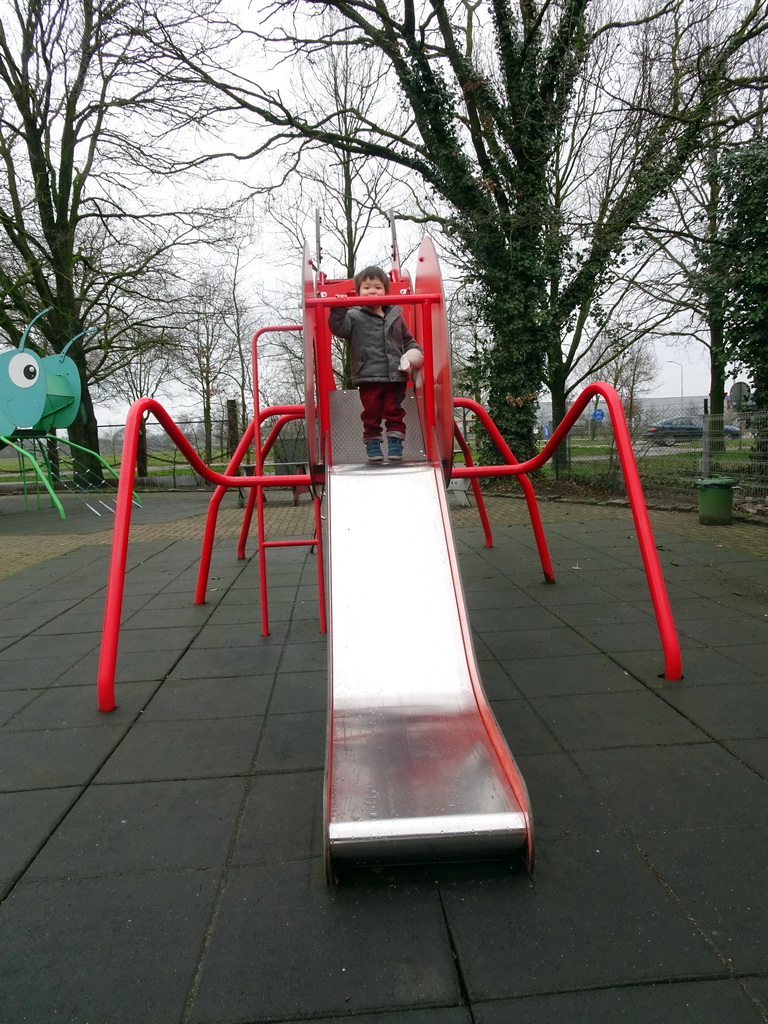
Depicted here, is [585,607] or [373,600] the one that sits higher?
[373,600]

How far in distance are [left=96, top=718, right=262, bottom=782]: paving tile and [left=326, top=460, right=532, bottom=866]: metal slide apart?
1.51 ft

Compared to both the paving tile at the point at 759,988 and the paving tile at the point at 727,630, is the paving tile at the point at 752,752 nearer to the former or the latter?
the paving tile at the point at 759,988

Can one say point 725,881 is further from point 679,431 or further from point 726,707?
point 679,431

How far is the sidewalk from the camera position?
1390 millimetres

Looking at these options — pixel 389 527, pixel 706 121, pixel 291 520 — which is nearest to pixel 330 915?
pixel 389 527

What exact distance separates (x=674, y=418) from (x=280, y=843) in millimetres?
11236

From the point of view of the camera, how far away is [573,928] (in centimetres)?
154

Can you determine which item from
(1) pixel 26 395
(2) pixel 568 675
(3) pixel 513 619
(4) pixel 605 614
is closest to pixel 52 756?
(2) pixel 568 675

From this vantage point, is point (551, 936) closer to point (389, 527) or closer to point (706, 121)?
point (389, 527)

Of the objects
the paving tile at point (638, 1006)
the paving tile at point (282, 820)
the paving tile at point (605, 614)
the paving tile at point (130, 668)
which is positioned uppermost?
the paving tile at point (605, 614)

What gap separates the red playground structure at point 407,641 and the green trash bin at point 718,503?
15.6 ft

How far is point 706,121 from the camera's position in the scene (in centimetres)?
904

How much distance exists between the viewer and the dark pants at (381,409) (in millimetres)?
4078

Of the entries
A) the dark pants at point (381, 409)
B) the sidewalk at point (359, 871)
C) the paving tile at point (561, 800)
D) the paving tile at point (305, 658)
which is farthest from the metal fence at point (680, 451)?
the paving tile at point (561, 800)
